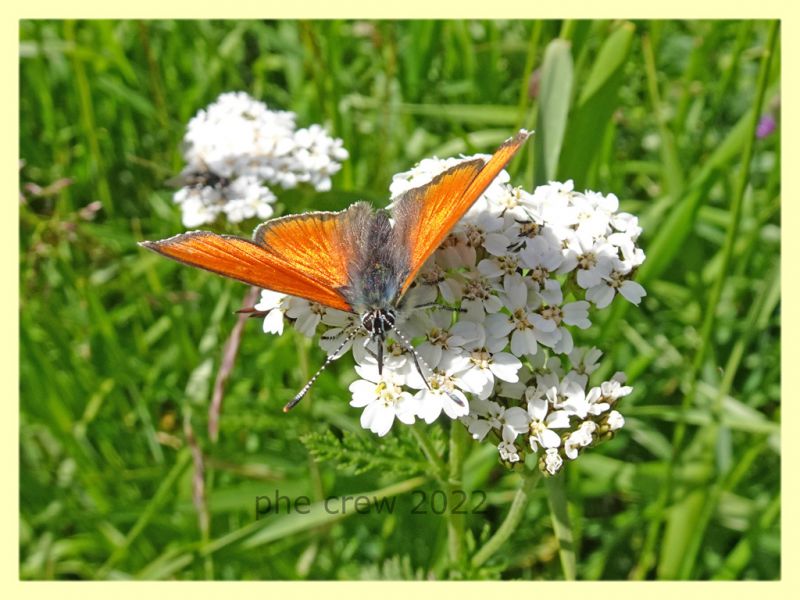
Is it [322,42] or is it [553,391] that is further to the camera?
[322,42]

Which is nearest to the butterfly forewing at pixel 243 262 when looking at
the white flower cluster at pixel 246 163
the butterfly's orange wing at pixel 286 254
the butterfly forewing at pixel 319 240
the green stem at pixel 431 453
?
the butterfly's orange wing at pixel 286 254

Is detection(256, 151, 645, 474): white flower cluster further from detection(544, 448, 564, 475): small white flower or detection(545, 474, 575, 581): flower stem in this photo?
detection(545, 474, 575, 581): flower stem

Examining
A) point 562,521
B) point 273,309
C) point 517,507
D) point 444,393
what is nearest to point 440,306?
point 444,393

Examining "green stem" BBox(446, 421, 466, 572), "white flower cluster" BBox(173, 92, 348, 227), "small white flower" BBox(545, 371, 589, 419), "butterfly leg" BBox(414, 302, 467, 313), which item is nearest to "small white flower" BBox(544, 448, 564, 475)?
"small white flower" BBox(545, 371, 589, 419)

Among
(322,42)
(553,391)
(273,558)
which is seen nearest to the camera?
(553,391)

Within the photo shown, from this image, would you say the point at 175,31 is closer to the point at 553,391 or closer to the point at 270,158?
the point at 270,158

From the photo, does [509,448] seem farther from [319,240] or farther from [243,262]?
[243,262]

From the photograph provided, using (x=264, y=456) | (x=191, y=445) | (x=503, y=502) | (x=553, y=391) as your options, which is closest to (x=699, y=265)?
(x=503, y=502)
